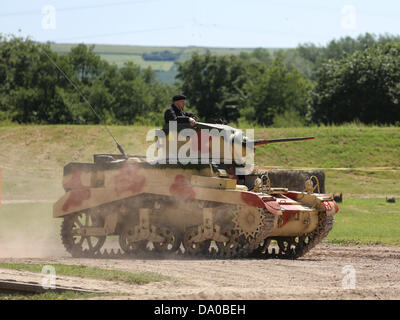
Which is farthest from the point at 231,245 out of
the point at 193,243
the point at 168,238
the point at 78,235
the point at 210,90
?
the point at 210,90

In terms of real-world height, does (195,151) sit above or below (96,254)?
above

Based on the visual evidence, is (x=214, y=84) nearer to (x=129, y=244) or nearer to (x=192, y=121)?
(x=129, y=244)

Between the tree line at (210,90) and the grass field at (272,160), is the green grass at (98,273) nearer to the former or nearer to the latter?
the grass field at (272,160)

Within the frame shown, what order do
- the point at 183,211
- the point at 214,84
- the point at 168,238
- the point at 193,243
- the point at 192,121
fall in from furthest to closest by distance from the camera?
the point at 214,84 → the point at 168,238 → the point at 183,211 → the point at 193,243 → the point at 192,121

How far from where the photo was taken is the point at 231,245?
19.4 metres

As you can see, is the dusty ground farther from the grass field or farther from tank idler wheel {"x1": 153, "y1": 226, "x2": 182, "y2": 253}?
the grass field

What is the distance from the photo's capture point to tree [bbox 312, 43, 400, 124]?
68.8m

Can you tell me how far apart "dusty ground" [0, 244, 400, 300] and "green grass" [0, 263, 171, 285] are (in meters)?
0.33

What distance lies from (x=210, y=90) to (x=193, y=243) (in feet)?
214

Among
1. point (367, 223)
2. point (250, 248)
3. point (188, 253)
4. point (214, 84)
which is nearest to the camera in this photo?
point (250, 248)

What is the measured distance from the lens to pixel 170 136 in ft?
66.5
